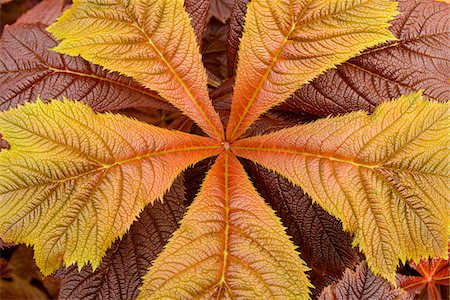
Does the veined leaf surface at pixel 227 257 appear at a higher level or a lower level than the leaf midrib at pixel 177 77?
lower

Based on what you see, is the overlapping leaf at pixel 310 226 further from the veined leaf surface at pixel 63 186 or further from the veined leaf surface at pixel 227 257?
the veined leaf surface at pixel 63 186

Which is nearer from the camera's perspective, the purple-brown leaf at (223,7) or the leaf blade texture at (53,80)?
the leaf blade texture at (53,80)

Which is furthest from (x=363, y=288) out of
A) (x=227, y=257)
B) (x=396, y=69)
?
(x=396, y=69)

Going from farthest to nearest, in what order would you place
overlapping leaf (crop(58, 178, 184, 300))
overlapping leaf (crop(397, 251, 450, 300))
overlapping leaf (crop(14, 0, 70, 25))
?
overlapping leaf (crop(14, 0, 70, 25)), overlapping leaf (crop(397, 251, 450, 300)), overlapping leaf (crop(58, 178, 184, 300))

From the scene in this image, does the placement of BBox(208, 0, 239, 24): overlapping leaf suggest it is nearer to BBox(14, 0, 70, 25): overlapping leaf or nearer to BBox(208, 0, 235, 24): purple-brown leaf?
BBox(208, 0, 235, 24): purple-brown leaf

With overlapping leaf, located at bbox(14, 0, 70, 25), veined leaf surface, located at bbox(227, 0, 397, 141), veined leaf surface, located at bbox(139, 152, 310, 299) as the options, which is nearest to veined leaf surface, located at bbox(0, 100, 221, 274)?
veined leaf surface, located at bbox(139, 152, 310, 299)

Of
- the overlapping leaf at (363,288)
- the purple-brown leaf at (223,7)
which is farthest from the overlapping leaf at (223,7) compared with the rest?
the overlapping leaf at (363,288)

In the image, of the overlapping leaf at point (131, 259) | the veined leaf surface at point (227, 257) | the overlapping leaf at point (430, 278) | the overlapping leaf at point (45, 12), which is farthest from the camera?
the overlapping leaf at point (45, 12)
